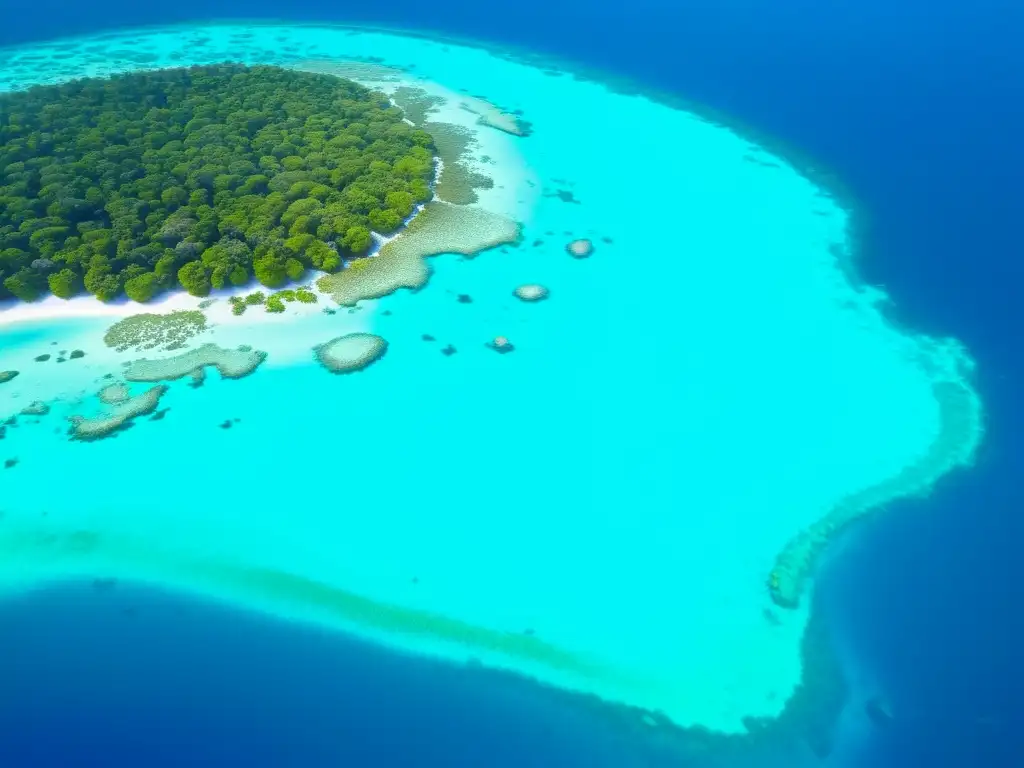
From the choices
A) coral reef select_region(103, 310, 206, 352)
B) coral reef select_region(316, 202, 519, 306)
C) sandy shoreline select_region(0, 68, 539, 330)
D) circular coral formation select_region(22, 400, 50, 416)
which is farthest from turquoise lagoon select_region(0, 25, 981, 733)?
coral reef select_region(316, 202, 519, 306)

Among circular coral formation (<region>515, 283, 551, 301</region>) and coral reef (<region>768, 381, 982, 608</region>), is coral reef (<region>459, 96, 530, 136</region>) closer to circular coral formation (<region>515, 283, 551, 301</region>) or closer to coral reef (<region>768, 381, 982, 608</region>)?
circular coral formation (<region>515, 283, 551, 301</region>)

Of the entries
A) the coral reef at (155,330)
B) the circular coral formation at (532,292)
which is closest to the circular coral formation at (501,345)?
the circular coral formation at (532,292)

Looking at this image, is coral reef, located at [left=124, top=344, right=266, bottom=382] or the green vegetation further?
the green vegetation

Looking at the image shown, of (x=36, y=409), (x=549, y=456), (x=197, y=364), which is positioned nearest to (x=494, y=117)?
(x=197, y=364)

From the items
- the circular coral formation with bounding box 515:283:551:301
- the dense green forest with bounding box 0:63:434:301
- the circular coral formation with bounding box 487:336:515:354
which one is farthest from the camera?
the circular coral formation with bounding box 515:283:551:301

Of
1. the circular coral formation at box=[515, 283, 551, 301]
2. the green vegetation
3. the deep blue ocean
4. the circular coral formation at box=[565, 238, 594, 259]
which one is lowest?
the deep blue ocean

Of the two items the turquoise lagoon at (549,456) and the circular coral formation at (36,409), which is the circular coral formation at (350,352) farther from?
the circular coral formation at (36,409)
